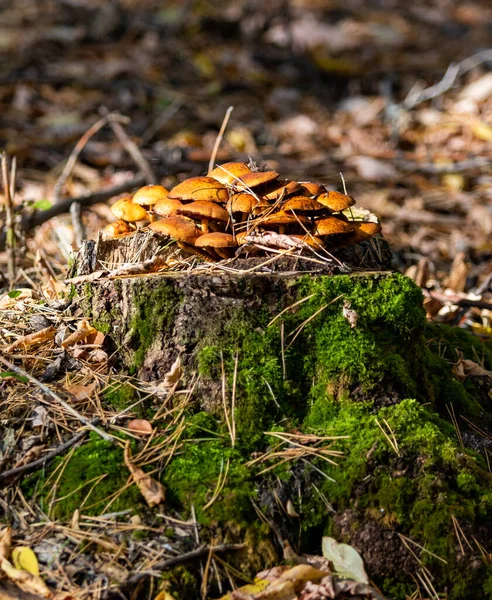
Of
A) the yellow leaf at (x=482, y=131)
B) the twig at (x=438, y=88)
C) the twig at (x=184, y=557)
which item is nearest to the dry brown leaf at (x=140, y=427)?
the twig at (x=184, y=557)

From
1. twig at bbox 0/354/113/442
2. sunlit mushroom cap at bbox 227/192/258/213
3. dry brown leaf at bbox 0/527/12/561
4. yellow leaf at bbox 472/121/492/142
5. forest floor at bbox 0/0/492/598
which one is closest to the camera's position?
dry brown leaf at bbox 0/527/12/561

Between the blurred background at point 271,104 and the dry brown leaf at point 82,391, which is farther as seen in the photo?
the blurred background at point 271,104

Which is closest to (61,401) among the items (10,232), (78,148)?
(10,232)

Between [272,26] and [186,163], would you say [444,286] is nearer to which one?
[186,163]

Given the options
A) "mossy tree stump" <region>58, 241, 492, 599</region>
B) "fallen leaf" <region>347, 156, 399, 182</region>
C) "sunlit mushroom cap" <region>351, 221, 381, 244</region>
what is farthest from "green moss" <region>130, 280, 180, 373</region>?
"fallen leaf" <region>347, 156, 399, 182</region>

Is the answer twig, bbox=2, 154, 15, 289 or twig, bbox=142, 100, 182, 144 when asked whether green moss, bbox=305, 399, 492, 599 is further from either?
twig, bbox=142, 100, 182, 144

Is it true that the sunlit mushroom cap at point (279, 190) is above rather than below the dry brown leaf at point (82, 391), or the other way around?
above

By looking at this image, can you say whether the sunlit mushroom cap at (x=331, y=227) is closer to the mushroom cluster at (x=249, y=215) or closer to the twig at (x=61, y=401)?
the mushroom cluster at (x=249, y=215)
